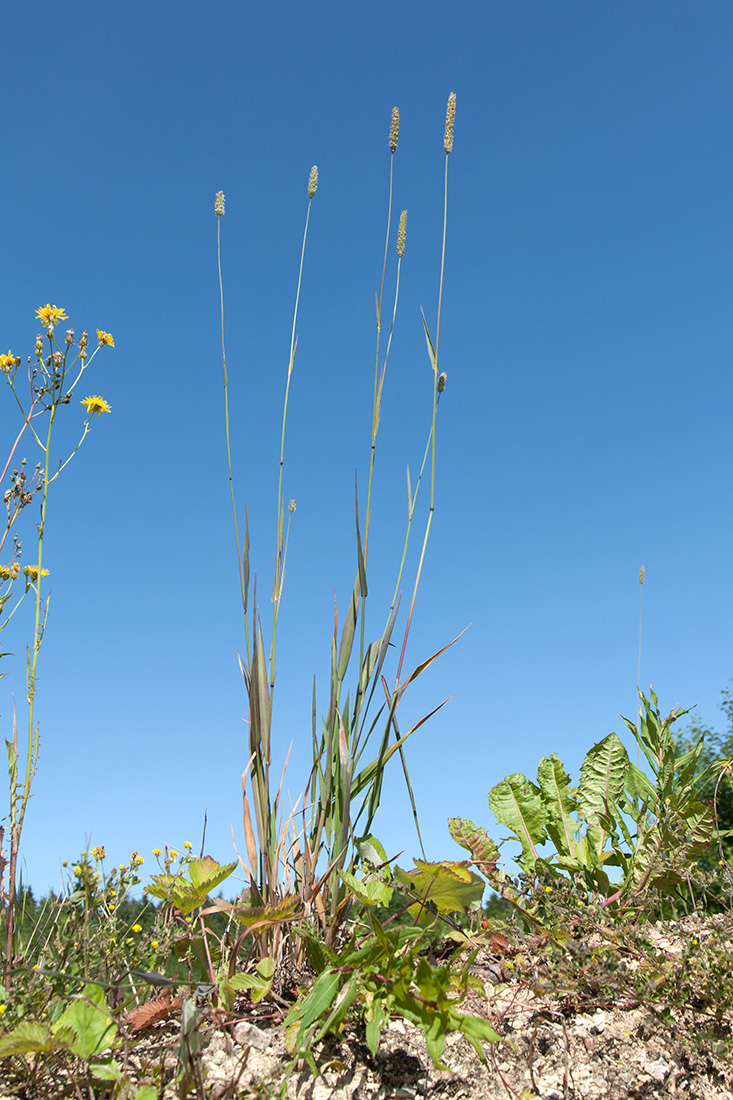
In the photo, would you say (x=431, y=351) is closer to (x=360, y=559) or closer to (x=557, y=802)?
(x=360, y=559)

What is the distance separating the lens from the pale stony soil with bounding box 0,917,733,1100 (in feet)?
4.79

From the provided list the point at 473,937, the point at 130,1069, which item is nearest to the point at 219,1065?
the point at 130,1069

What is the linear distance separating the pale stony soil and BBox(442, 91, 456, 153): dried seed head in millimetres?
2161

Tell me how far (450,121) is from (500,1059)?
2.36 meters

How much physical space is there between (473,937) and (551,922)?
0.74ft

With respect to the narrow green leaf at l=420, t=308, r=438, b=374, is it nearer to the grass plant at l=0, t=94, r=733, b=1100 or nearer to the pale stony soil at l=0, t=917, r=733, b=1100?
the grass plant at l=0, t=94, r=733, b=1100

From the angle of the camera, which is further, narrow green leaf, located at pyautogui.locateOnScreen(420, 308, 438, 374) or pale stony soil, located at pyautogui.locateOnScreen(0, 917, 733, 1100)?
narrow green leaf, located at pyautogui.locateOnScreen(420, 308, 438, 374)

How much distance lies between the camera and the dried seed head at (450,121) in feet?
7.19

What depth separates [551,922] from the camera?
2.09 m

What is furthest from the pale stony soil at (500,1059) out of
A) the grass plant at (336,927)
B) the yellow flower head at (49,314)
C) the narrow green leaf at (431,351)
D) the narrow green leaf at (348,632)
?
the yellow flower head at (49,314)

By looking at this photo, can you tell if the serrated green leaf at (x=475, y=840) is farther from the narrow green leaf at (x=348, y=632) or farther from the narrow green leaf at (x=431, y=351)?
the narrow green leaf at (x=431, y=351)

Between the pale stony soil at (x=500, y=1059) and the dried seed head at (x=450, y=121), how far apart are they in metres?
2.16

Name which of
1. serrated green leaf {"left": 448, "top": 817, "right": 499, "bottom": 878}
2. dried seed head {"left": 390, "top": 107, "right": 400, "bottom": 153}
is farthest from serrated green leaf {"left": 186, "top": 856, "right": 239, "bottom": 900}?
dried seed head {"left": 390, "top": 107, "right": 400, "bottom": 153}

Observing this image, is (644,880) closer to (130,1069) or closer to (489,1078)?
(489,1078)
